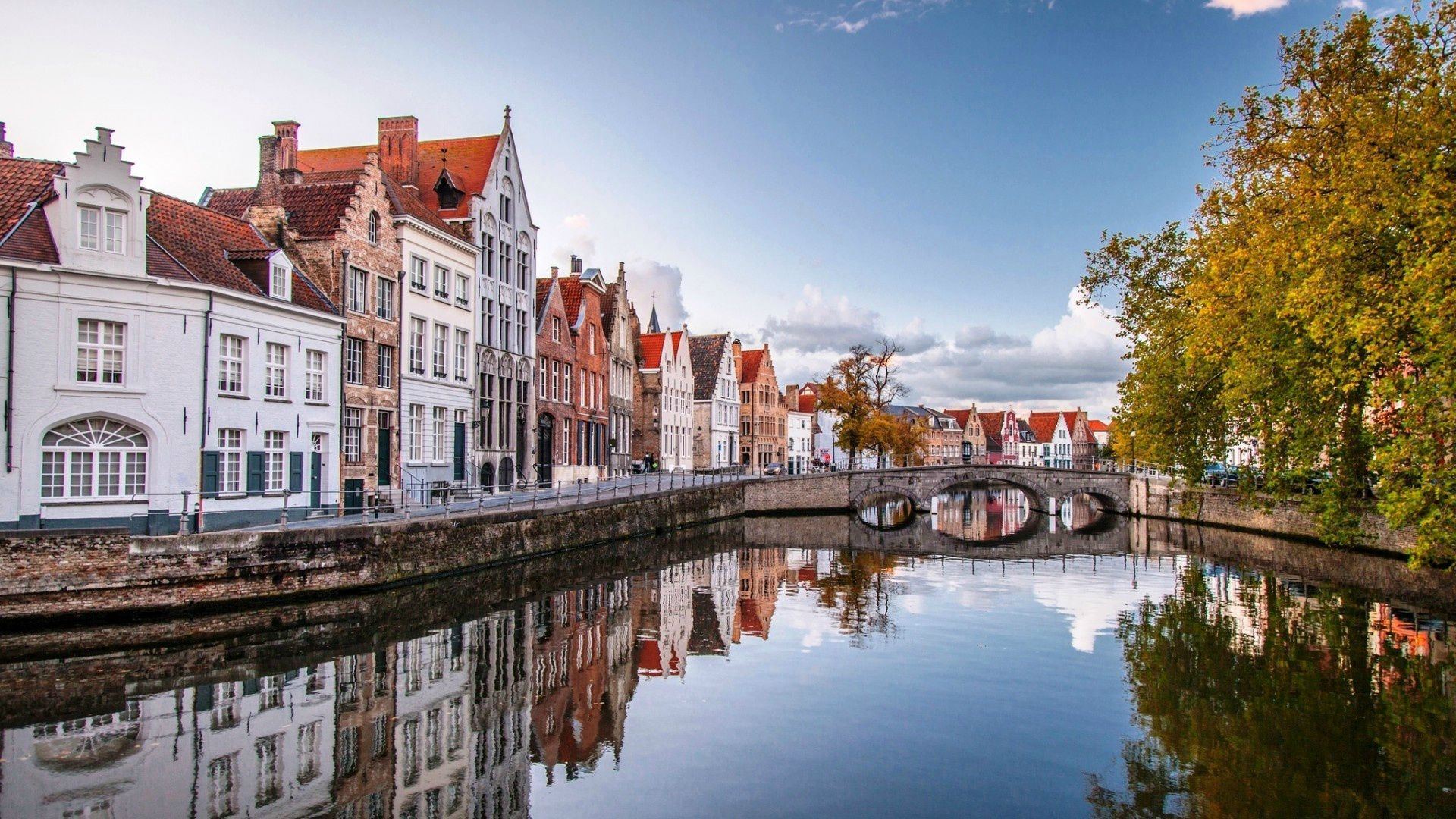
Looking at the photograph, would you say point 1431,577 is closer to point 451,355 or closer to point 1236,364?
point 1236,364

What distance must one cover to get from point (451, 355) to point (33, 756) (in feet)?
74.4

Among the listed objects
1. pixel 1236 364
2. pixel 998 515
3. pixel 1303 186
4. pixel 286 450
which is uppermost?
pixel 1303 186

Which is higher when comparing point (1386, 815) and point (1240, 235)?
point (1240, 235)

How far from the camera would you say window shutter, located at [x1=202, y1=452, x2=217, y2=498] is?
67.5 ft

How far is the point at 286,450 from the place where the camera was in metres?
23.7

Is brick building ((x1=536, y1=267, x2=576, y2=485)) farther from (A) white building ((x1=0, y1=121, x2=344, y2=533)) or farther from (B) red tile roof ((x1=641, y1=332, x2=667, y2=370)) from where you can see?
(A) white building ((x1=0, y1=121, x2=344, y2=533))

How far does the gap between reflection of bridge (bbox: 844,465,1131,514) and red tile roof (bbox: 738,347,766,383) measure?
21273mm

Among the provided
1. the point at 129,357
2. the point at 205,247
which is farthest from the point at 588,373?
the point at 129,357

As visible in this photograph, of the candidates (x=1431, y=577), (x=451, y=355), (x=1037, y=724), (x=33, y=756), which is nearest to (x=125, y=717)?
(x=33, y=756)

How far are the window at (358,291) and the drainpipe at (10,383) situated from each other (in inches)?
365

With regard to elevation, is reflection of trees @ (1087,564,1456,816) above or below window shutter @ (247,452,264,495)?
below

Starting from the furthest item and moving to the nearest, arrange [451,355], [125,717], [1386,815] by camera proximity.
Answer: [451,355], [125,717], [1386,815]

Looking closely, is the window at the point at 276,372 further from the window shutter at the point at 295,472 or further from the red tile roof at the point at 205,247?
the window shutter at the point at 295,472

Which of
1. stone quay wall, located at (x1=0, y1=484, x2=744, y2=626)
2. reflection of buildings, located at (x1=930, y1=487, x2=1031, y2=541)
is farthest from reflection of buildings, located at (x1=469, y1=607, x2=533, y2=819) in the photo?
reflection of buildings, located at (x1=930, y1=487, x2=1031, y2=541)
